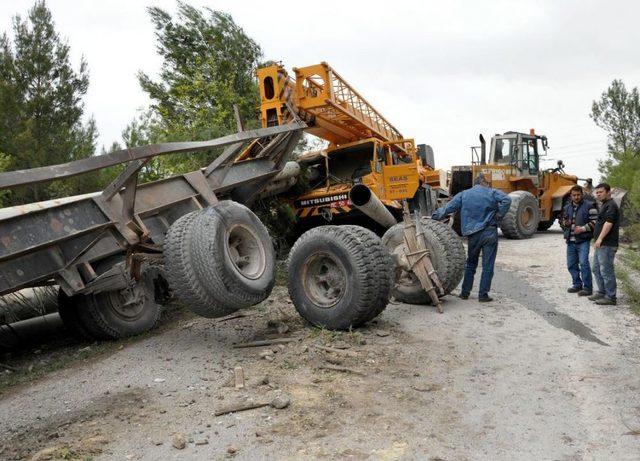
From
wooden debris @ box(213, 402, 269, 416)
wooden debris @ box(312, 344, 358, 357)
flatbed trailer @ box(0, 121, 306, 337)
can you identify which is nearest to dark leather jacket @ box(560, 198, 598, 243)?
flatbed trailer @ box(0, 121, 306, 337)

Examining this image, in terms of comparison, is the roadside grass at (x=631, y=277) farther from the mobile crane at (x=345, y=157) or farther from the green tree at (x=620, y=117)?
the green tree at (x=620, y=117)

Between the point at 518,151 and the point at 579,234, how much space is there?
861 centimetres

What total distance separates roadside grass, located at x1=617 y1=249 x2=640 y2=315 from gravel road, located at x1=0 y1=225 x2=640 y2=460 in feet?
1.72

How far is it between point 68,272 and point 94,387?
4.30 feet

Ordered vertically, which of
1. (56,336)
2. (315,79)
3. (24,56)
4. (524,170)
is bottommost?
(56,336)

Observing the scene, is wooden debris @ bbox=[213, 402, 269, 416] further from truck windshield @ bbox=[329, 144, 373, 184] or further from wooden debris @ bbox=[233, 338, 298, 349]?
truck windshield @ bbox=[329, 144, 373, 184]

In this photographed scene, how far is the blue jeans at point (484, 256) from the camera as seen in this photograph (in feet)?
22.1

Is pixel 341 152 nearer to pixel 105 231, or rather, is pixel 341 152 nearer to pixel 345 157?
pixel 345 157

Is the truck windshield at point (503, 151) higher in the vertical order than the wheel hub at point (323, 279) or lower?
higher

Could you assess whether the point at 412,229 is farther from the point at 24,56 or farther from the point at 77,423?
the point at 24,56

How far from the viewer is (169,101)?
46.6 feet

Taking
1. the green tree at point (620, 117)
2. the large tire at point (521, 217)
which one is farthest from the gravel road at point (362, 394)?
the green tree at point (620, 117)

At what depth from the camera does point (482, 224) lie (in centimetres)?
683

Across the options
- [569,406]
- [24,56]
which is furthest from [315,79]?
[24,56]
